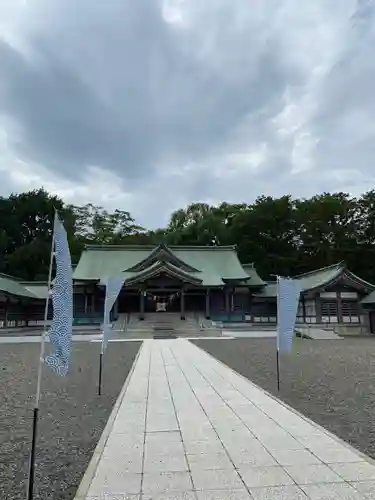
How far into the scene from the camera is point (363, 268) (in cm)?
3944

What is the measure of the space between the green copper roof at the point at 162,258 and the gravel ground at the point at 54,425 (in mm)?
17876

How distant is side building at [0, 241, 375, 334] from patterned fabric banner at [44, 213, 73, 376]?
22121 mm

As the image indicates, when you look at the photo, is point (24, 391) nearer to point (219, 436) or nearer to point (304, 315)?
point (219, 436)

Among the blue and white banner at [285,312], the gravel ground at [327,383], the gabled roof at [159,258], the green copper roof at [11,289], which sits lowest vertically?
the gravel ground at [327,383]

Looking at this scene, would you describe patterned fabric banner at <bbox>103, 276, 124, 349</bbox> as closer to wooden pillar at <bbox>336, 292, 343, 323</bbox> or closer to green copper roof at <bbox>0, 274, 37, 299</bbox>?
green copper roof at <bbox>0, 274, 37, 299</bbox>

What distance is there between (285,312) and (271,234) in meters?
35.3

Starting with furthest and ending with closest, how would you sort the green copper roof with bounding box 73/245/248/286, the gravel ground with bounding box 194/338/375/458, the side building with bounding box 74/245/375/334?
the green copper roof with bounding box 73/245/248/286 → the side building with bounding box 74/245/375/334 → the gravel ground with bounding box 194/338/375/458

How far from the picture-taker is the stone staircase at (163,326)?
21922 millimetres

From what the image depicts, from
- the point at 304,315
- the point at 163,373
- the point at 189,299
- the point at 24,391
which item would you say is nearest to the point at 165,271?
the point at 189,299

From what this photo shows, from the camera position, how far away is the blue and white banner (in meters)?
7.52

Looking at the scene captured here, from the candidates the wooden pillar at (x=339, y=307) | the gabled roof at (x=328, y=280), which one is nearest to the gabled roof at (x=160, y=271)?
the gabled roof at (x=328, y=280)

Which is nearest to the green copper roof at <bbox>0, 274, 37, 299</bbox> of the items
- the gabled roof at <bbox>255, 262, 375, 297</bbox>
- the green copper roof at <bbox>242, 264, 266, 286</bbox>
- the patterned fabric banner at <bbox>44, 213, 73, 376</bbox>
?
the green copper roof at <bbox>242, 264, 266, 286</bbox>

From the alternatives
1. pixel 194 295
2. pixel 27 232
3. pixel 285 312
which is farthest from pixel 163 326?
pixel 27 232

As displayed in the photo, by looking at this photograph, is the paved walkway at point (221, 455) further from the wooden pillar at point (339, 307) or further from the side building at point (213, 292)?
the wooden pillar at point (339, 307)
